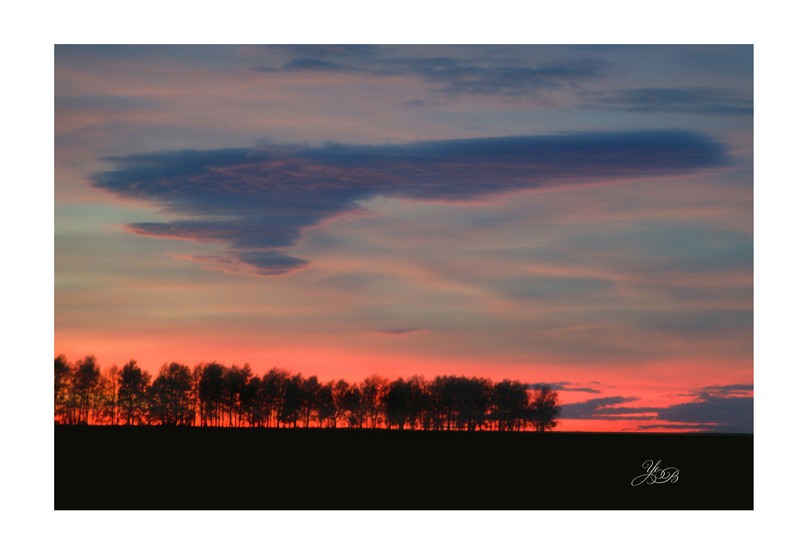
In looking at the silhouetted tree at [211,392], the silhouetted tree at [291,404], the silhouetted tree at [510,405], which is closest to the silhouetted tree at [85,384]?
the silhouetted tree at [211,392]

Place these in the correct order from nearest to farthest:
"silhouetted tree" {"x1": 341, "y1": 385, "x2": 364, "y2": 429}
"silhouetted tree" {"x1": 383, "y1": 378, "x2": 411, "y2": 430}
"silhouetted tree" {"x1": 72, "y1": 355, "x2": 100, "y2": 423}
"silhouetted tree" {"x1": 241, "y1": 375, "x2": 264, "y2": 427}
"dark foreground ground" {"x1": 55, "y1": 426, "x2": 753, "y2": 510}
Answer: "dark foreground ground" {"x1": 55, "y1": 426, "x2": 753, "y2": 510} → "silhouetted tree" {"x1": 72, "y1": 355, "x2": 100, "y2": 423} → "silhouetted tree" {"x1": 383, "y1": 378, "x2": 411, "y2": 430} → "silhouetted tree" {"x1": 241, "y1": 375, "x2": 264, "y2": 427} → "silhouetted tree" {"x1": 341, "y1": 385, "x2": 364, "y2": 429}

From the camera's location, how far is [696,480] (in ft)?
79.4

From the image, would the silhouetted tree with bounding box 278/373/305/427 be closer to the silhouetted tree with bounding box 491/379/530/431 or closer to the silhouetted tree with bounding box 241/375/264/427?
the silhouetted tree with bounding box 241/375/264/427

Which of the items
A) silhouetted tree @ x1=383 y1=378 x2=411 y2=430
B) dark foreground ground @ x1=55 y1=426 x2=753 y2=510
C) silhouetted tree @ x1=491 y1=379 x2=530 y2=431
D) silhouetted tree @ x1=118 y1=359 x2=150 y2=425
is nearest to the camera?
dark foreground ground @ x1=55 y1=426 x2=753 y2=510

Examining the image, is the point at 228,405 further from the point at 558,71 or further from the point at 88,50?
the point at 558,71

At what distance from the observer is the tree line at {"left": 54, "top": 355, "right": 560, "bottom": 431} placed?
2542cm

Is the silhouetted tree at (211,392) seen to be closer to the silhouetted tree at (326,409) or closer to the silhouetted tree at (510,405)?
the silhouetted tree at (326,409)

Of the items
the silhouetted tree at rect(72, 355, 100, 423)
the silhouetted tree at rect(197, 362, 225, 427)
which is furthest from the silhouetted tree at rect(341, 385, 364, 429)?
the silhouetted tree at rect(72, 355, 100, 423)

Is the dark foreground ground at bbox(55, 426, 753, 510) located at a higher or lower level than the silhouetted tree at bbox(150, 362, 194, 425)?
lower

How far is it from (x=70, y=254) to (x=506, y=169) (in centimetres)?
1026

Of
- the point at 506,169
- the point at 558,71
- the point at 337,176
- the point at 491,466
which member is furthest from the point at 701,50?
the point at 491,466
